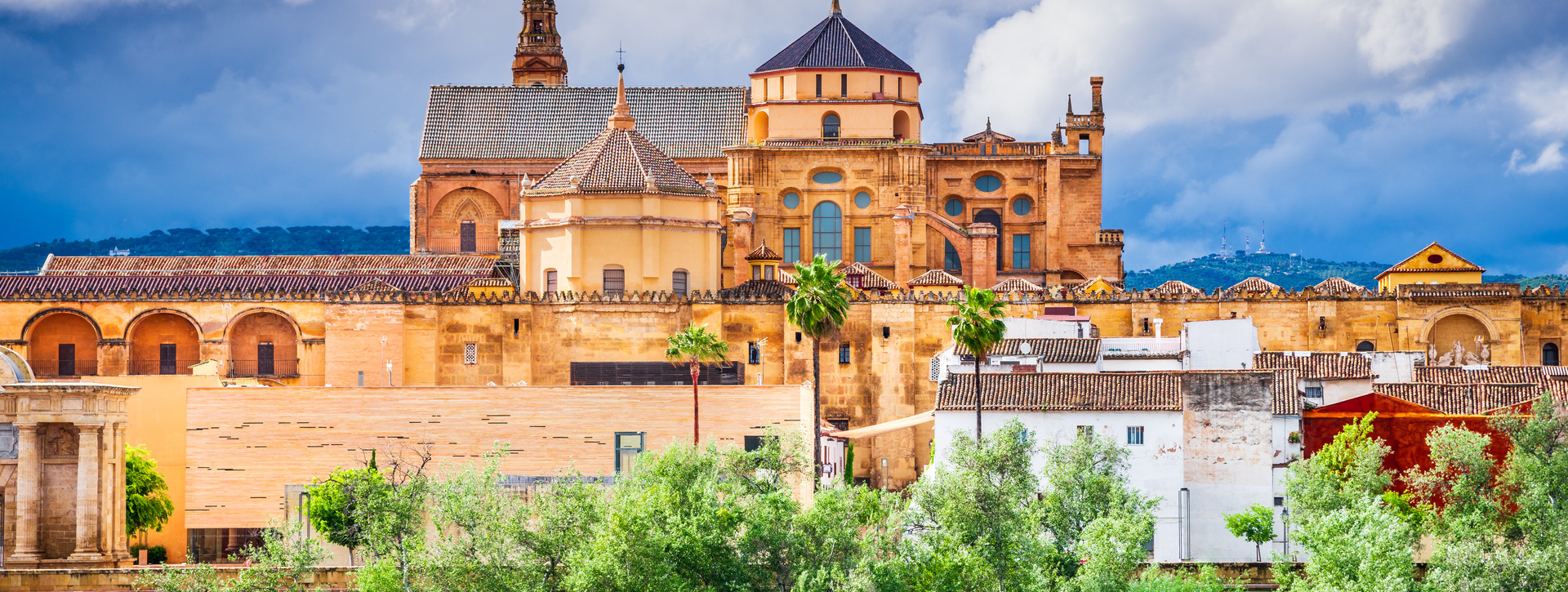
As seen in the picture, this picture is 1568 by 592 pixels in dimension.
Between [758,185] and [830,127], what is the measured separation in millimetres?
3868

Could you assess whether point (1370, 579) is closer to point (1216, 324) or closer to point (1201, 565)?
point (1201, 565)

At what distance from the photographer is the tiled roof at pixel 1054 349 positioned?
203 feet

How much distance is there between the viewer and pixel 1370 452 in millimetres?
53750

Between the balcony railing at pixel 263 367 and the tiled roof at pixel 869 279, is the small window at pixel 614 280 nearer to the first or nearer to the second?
the tiled roof at pixel 869 279

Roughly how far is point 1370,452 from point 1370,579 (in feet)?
28.5

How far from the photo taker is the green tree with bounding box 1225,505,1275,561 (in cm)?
5450

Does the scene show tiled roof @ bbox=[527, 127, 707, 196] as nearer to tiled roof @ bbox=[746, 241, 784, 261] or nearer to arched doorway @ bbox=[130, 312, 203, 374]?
tiled roof @ bbox=[746, 241, 784, 261]

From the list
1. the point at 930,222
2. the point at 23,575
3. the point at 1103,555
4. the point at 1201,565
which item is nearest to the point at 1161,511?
the point at 1201,565

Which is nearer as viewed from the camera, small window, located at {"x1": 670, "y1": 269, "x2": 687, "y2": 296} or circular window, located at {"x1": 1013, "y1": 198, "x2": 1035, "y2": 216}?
small window, located at {"x1": 670, "y1": 269, "x2": 687, "y2": 296}

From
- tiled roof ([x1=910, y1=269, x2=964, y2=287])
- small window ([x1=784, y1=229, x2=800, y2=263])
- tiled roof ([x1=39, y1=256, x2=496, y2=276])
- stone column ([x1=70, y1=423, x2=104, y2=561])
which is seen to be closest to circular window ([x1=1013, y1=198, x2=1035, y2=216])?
small window ([x1=784, y1=229, x2=800, y2=263])

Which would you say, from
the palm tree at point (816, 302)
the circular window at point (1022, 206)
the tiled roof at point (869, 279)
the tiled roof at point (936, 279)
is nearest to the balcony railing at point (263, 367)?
the palm tree at point (816, 302)

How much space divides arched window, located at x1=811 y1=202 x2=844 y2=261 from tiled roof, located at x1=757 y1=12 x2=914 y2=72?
5.82m

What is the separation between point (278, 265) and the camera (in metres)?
77.2

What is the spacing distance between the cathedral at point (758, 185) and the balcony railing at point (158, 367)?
11882 mm
